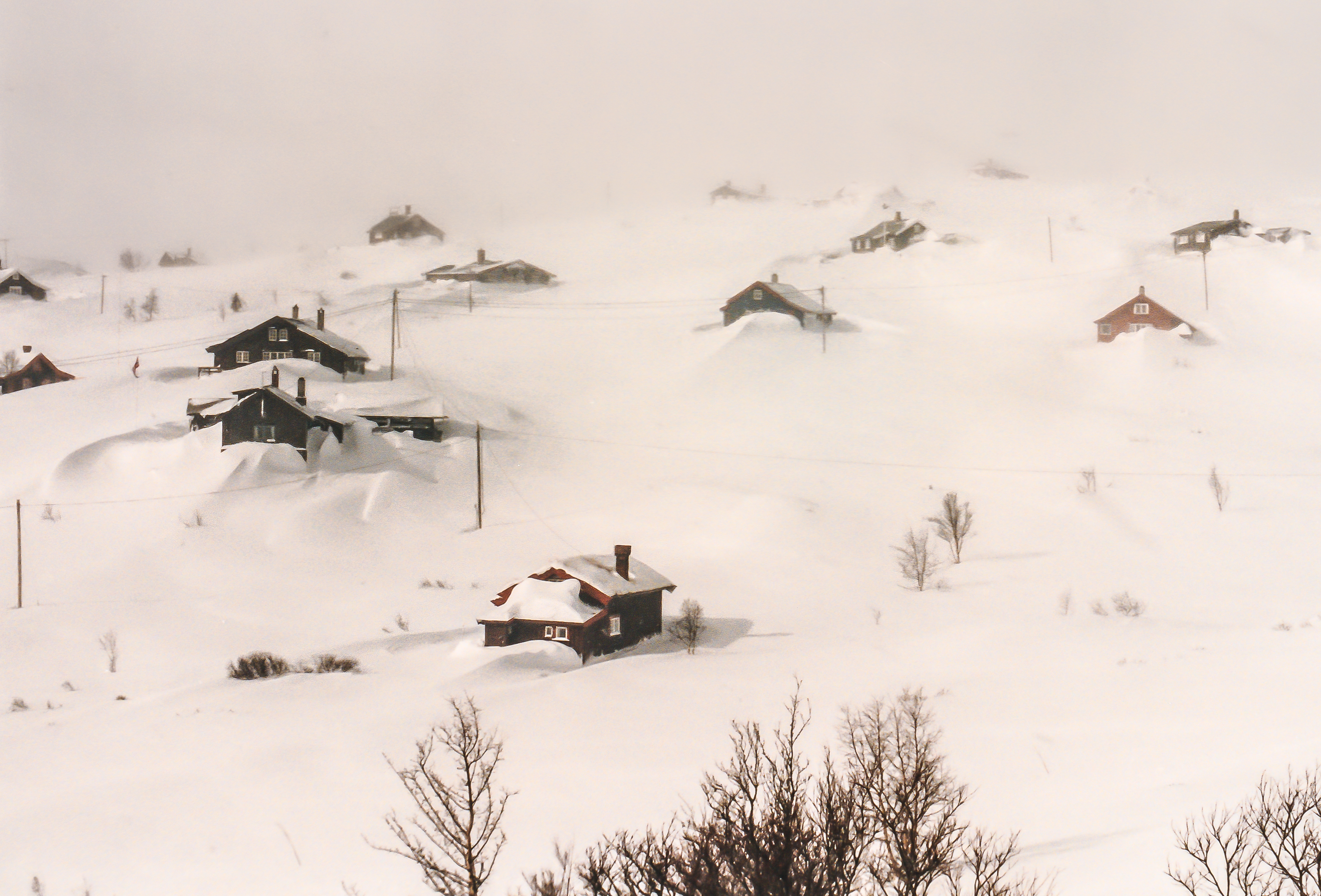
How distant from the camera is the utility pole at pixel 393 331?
69625 millimetres

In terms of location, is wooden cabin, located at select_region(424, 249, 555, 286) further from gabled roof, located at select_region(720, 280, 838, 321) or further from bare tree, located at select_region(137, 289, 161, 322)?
bare tree, located at select_region(137, 289, 161, 322)

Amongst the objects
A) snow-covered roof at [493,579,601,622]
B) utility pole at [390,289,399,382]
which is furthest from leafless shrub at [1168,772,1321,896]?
utility pole at [390,289,399,382]

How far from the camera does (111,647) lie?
3750 centimetres

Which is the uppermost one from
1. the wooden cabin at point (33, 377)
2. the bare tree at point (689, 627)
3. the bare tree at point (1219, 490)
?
the wooden cabin at point (33, 377)

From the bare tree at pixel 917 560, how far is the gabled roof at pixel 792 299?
32387mm

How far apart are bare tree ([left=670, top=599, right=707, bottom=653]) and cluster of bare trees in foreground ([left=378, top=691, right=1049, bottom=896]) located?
36.9 ft

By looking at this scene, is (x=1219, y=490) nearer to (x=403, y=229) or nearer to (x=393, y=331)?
(x=393, y=331)

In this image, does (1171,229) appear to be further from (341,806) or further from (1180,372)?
(341,806)

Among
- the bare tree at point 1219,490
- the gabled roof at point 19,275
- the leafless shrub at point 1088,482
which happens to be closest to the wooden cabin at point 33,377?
the gabled roof at point 19,275

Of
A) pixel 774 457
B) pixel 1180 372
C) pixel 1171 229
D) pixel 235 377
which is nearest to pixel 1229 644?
pixel 774 457

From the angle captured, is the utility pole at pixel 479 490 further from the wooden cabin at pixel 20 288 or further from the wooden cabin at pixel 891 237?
the wooden cabin at pixel 20 288

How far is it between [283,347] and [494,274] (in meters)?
32.6

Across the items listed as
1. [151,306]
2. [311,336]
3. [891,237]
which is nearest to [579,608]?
[311,336]

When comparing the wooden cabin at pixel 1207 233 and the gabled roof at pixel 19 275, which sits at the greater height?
the wooden cabin at pixel 1207 233
